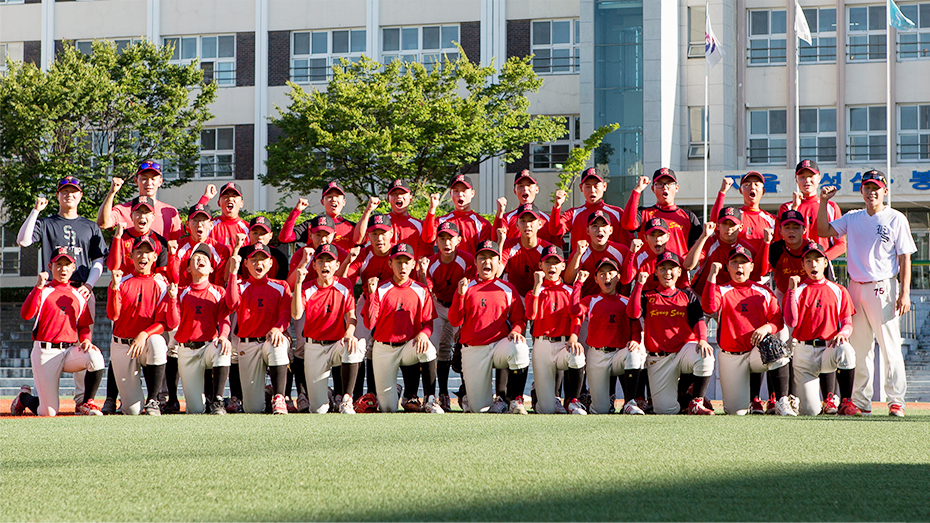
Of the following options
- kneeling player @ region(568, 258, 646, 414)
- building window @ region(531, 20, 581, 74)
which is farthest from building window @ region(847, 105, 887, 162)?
kneeling player @ region(568, 258, 646, 414)

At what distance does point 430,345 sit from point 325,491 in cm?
476

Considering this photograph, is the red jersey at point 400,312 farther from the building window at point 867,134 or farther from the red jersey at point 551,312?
the building window at point 867,134

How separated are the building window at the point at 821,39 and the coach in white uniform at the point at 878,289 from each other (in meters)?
20.6

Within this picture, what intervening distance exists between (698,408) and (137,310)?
5.05 meters

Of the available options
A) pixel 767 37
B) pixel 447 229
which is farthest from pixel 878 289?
pixel 767 37

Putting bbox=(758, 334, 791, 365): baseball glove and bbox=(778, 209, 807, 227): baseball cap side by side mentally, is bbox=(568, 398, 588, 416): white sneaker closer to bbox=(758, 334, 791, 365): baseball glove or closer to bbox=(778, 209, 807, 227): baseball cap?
bbox=(758, 334, 791, 365): baseball glove

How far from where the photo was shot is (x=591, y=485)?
3.97 meters

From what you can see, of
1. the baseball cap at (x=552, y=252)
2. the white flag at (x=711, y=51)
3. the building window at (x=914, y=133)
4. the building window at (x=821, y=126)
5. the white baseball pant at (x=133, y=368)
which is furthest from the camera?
the building window at (x=821, y=126)

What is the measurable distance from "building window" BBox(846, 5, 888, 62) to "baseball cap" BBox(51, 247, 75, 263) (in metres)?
23.7

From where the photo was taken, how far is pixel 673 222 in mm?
9086

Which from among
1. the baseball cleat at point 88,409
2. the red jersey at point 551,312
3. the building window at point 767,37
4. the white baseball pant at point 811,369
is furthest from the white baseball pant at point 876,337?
the building window at point 767,37

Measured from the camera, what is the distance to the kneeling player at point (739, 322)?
8297mm

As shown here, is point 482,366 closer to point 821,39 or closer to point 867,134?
point 867,134

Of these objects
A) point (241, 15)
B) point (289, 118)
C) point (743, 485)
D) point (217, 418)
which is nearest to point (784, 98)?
point (289, 118)
